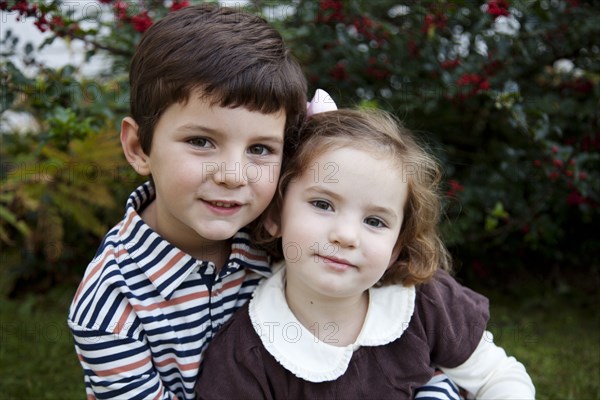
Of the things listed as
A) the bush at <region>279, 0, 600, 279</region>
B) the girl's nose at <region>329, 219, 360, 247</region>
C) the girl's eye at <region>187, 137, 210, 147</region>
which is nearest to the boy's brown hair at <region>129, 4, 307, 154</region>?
the girl's eye at <region>187, 137, 210, 147</region>

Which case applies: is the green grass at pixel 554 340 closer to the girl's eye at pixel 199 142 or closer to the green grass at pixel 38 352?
the girl's eye at pixel 199 142

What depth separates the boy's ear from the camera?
6.28 feet

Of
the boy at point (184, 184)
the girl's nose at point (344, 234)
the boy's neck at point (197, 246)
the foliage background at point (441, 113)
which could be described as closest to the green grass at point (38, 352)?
the foliage background at point (441, 113)

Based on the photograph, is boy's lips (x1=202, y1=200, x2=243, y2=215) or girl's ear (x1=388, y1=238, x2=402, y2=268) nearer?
boy's lips (x1=202, y1=200, x2=243, y2=215)

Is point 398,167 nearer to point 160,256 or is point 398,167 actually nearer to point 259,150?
point 259,150

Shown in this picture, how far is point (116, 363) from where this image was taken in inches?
70.1

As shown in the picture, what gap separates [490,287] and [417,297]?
156 cm

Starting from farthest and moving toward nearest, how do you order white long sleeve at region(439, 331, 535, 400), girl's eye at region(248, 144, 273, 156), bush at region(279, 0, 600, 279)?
1. bush at region(279, 0, 600, 279)
2. white long sleeve at region(439, 331, 535, 400)
3. girl's eye at region(248, 144, 273, 156)

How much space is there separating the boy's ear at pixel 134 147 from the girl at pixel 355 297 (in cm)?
39

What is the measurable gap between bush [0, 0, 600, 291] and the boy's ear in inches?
16.5

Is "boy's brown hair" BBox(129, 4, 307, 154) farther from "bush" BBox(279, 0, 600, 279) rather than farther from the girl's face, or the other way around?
"bush" BBox(279, 0, 600, 279)

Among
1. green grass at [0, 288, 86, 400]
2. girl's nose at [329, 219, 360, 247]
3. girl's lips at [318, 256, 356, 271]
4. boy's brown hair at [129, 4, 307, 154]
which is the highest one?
boy's brown hair at [129, 4, 307, 154]

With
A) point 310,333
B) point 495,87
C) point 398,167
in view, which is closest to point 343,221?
point 398,167

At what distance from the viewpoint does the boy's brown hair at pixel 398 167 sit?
186cm
